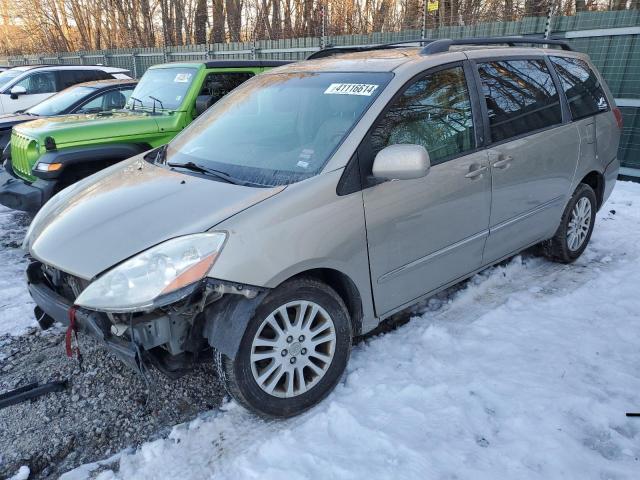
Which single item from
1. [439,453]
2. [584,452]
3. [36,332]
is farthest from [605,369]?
[36,332]

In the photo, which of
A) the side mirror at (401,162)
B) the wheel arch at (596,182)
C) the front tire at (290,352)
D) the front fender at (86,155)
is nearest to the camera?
the front tire at (290,352)

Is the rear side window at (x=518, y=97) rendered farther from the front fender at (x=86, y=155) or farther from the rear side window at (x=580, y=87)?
the front fender at (x=86, y=155)

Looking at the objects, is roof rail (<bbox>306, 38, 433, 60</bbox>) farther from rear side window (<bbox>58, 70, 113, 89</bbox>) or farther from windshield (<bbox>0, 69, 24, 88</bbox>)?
windshield (<bbox>0, 69, 24, 88</bbox>)

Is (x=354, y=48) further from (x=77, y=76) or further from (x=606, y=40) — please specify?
(x=77, y=76)

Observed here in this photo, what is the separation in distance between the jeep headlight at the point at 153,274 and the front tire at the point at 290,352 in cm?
37

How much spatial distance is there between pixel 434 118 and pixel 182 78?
166 inches

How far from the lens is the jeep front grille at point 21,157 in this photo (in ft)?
17.3

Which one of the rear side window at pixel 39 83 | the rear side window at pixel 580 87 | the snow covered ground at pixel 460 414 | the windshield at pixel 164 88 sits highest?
the rear side window at pixel 580 87

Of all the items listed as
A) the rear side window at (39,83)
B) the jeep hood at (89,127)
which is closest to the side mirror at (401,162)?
the jeep hood at (89,127)

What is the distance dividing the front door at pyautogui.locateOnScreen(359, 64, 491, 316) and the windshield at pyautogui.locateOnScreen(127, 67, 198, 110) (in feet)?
12.8

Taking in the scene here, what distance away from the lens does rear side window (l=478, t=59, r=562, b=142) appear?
3.41 metres

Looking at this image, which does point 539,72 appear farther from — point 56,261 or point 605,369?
point 56,261

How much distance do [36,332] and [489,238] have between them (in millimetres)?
3292

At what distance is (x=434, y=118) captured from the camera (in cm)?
308
